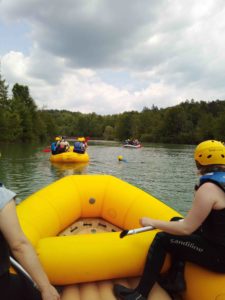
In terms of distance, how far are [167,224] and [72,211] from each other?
147 cm

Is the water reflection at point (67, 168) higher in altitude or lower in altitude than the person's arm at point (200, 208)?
lower

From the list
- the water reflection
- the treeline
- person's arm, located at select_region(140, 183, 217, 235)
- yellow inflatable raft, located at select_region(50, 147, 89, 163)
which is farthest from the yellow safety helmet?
the treeline

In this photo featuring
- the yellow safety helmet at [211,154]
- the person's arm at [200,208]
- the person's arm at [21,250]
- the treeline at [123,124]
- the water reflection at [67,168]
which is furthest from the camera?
the treeline at [123,124]

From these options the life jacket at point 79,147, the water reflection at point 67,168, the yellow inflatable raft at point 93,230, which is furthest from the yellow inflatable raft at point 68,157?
the yellow inflatable raft at point 93,230

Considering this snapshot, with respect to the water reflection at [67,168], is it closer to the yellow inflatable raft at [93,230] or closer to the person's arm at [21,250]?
the yellow inflatable raft at [93,230]

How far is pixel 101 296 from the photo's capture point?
205 centimetres

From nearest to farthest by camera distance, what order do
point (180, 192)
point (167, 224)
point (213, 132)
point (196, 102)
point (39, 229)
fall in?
1. point (167, 224)
2. point (39, 229)
3. point (180, 192)
4. point (213, 132)
5. point (196, 102)

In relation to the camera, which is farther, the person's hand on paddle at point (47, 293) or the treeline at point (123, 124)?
the treeline at point (123, 124)

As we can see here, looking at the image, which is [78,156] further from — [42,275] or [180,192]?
[42,275]

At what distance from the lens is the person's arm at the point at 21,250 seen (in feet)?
3.93

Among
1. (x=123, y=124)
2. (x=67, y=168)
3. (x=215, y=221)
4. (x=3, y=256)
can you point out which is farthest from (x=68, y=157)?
(x=123, y=124)

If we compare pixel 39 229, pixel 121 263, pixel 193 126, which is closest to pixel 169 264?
pixel 121 263

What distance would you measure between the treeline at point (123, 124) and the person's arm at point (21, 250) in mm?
34982

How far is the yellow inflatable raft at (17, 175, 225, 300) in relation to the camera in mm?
2080
